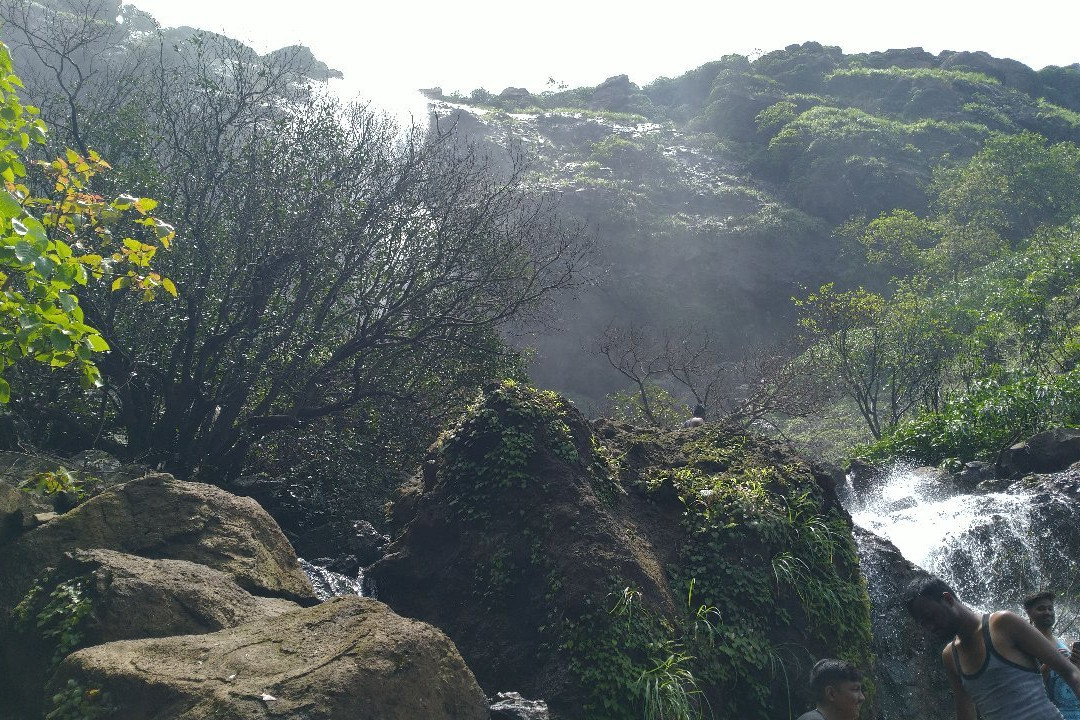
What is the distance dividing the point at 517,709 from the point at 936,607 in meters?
2.76

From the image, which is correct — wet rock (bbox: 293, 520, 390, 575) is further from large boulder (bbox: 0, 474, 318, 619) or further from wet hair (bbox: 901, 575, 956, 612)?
wet hair (bbox: 901, 575, 956, 612)

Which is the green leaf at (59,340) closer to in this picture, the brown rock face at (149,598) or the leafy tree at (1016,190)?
the brown rock face at (149,598)

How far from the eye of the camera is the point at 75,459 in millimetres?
10641

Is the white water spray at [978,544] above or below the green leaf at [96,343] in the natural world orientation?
below

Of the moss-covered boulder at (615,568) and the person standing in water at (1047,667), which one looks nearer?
the person standing in water at (1047,667)

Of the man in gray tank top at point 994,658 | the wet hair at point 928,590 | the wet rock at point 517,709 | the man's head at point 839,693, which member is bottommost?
the wet rock at point 517,709

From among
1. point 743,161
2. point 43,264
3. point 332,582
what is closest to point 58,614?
point 43,264

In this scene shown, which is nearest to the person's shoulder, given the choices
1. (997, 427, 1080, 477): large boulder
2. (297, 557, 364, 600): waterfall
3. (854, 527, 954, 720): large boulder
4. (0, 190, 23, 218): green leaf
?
(854, 527, 954, 720): large boulder

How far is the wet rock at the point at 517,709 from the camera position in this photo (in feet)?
18.9

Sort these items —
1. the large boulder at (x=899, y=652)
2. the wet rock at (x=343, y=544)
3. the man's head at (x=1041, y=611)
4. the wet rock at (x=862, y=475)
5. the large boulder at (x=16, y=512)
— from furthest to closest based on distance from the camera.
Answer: the wet rock at (x=862, y=475), the wet rock at (x=343, y=544), the large boulder at (x=899, y=652), the large boulder at (x=16, y=512), the man's head at (x=1041, y=611)

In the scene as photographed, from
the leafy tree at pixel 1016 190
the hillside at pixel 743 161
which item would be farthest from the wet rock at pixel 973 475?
the leafy tree at pixel 1016 190

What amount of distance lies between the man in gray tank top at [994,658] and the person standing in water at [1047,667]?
66 cm

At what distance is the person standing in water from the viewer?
200 inches

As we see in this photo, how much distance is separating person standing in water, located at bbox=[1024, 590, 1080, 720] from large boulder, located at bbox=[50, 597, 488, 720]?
3402 millimetres
